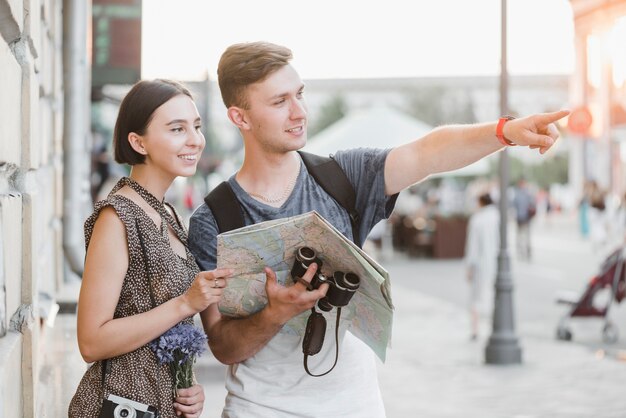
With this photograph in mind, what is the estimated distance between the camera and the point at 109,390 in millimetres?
2646

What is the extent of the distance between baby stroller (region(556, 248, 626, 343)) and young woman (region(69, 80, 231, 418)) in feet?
34.8

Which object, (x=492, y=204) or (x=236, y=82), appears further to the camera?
(x=492, y=204)

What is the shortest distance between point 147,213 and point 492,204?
37.4ft

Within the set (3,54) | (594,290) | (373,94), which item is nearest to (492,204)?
(594,290)

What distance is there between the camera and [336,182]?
314cm

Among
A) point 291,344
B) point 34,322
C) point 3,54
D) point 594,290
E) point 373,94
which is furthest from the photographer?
point 373,94

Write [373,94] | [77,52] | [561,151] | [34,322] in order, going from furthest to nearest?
[373,94] < [561,151] < [77,52] < [34,322]

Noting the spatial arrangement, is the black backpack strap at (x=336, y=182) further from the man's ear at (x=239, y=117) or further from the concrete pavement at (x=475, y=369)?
the concrete pavement at (x=475, y=369)

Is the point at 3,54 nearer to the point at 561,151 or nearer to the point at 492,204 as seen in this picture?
the point at 492,204

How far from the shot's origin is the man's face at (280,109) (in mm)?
3064

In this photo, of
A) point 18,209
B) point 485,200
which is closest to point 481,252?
point 485,200

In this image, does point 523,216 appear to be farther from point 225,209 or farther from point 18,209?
point 18,209

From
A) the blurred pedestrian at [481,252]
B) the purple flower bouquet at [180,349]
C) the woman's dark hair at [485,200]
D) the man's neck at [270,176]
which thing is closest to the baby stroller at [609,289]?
the blurred pedestrian at [481,252]

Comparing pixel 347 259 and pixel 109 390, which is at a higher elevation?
pixel 347 259
